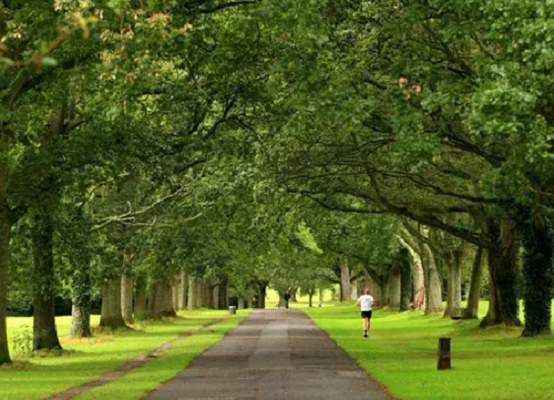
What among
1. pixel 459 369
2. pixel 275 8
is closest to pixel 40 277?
pixel 459 369

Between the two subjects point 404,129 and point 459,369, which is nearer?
point 404,129

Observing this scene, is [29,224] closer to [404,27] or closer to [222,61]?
[222,61]

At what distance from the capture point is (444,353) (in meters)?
23.2

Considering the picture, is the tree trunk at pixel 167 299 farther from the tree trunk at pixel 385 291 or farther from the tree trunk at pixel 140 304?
the tree trunk at pixel 385 291

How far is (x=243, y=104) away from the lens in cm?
2791

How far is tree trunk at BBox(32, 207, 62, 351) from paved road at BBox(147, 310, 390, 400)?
461 cm

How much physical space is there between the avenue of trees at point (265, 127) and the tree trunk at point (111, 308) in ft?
0.31

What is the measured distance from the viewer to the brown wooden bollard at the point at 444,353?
2297 cm

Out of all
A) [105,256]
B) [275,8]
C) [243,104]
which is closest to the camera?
[275,8]

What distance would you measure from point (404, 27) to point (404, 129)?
3.53 metres

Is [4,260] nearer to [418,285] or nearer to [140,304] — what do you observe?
[140,304]

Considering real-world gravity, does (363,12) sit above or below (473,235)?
above

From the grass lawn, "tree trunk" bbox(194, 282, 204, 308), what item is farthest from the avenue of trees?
"tree trunk" bbox(194, 282, 204, 308)

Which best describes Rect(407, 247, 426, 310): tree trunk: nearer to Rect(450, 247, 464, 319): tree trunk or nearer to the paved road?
Rect(450, 247, 464, 319): tree trunk
